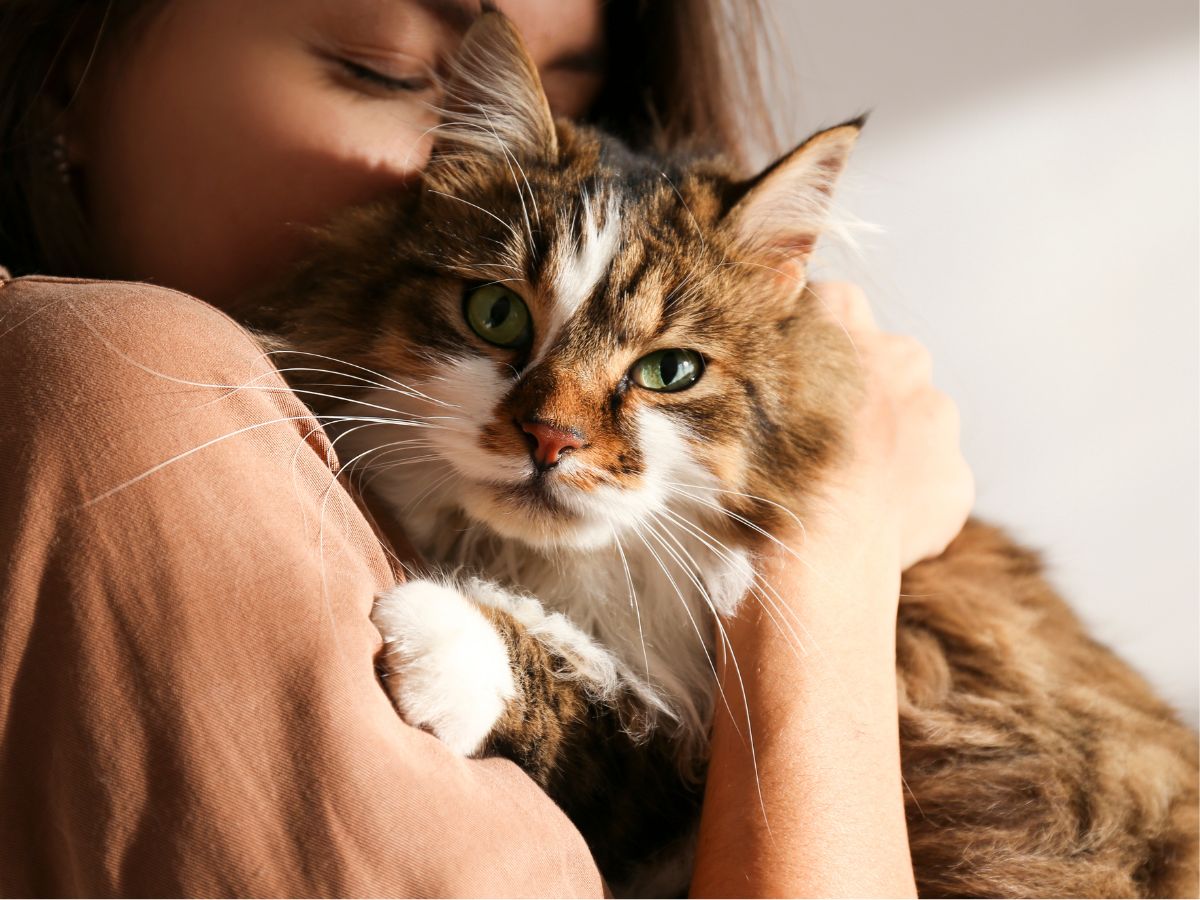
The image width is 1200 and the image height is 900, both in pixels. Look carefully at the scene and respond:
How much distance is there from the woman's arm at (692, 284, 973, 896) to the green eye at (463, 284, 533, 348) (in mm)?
423

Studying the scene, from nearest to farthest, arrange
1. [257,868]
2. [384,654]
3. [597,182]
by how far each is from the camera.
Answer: [257,868] → [384,654] → [597,182]

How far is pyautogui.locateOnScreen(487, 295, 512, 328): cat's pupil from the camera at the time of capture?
1.09 m

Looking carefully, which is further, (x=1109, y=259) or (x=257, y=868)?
(x=1109, y=259)

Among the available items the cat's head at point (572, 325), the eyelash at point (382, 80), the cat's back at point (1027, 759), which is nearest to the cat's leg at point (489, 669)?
→ the cat's head at point (572, 325)

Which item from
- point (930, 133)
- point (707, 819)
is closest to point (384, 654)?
point (707, 819)

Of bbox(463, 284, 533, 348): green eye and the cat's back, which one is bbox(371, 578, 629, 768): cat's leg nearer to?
bbox(463, 284, 533, 348): green eye

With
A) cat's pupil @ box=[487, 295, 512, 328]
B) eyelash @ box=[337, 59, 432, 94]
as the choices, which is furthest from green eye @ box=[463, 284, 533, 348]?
eyelash @ box=[337, 59, 432, 94]

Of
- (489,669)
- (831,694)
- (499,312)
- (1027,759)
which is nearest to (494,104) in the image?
(499,312)

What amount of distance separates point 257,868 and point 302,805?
0.05 metres

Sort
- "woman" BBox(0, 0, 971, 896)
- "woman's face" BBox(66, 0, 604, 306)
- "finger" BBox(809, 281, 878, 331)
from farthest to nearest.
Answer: "finger" BBox(809, 281, 878, 331) < "woman's face" BBox(66, 0, 604, 306) < "woman" BBox(0, 0, 971, 896)

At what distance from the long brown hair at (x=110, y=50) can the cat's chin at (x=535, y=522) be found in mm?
779

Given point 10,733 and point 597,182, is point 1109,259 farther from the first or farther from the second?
point 10,733

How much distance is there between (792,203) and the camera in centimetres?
120

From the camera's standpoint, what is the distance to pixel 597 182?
1.15m
